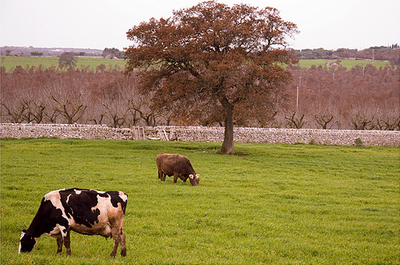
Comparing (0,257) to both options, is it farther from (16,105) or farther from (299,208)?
(16,105)

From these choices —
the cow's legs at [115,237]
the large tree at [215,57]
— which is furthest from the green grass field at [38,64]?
the cow's legs at [115,237]

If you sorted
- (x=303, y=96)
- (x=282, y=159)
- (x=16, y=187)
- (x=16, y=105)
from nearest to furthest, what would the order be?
(x=16, y=187)
(x=282, y=159)
(x=16, y=105)
(x=303, y=96)

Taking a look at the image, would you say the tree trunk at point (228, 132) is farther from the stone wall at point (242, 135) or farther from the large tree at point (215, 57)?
the stone wall at point (242, 135)

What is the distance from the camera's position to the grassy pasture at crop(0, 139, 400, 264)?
10.0 m

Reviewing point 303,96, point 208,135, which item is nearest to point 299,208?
point 208,135

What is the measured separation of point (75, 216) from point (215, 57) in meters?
26.1

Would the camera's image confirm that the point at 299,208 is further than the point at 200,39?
No

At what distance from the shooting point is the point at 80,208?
8422mm

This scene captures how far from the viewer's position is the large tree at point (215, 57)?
3150 centimetres

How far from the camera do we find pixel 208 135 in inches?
1845

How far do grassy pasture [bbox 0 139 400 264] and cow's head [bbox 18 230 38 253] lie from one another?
0.81 ft

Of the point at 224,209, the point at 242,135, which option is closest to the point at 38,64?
the point at 242,135

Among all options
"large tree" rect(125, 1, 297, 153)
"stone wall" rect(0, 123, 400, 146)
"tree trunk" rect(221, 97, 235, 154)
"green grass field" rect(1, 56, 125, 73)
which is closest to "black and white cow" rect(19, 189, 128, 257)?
"large tree" rect(125, 1, 297, 153)

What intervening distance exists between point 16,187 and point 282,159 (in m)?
20.3
